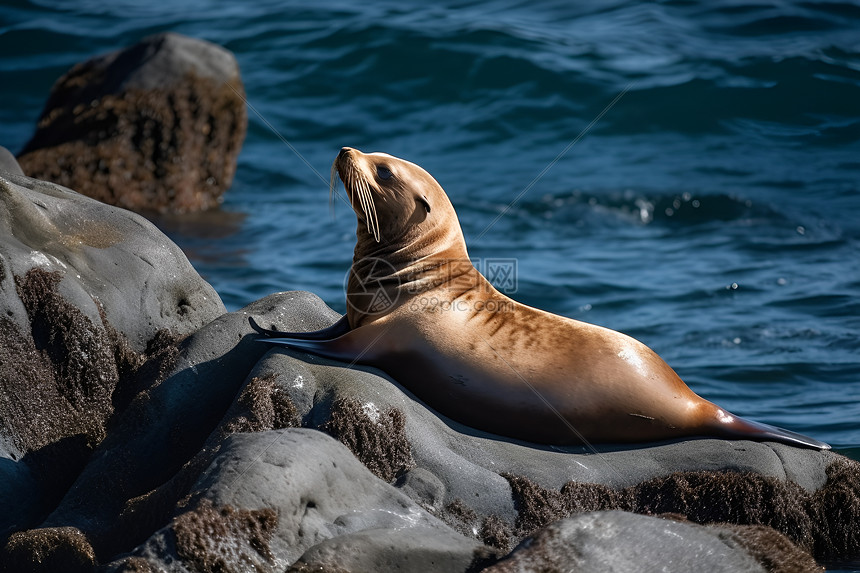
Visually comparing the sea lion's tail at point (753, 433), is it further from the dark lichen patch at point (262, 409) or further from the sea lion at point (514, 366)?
the dark lichen patch at point (262, 409)

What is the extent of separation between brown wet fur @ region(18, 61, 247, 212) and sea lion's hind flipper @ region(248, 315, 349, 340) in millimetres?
9054

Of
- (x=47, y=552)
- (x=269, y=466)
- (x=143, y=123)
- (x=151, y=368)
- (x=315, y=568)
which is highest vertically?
(x=269, y=466)

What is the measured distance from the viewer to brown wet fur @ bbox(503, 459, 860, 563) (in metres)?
5.32

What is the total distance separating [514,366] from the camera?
5629 mm

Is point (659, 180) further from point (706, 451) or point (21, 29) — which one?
point (21, 29)

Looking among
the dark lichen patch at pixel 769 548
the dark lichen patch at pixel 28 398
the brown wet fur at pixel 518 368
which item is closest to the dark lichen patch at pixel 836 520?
the brown wet fur at pixel 518 368

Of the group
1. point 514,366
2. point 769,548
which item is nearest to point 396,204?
point 514,366

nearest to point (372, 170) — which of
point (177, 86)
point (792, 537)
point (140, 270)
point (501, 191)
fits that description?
point (140, 270)

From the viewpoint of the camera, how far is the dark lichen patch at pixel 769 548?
4809 millimetres

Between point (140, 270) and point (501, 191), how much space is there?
35.1 feet

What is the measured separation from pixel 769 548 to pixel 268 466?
2.32 m

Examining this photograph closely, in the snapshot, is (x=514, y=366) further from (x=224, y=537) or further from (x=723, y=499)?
(x=224, y=537)

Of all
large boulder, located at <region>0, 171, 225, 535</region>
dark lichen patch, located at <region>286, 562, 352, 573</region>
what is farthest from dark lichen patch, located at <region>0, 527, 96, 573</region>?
dark lichen patch, located at <region>286, 562, 352, 573</region>

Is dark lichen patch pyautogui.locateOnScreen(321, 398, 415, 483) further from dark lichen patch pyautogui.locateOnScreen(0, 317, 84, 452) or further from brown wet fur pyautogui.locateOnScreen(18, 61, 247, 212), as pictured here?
brown wet fur pyautogui.locateOnScreen(18, 61, 247, 212)
